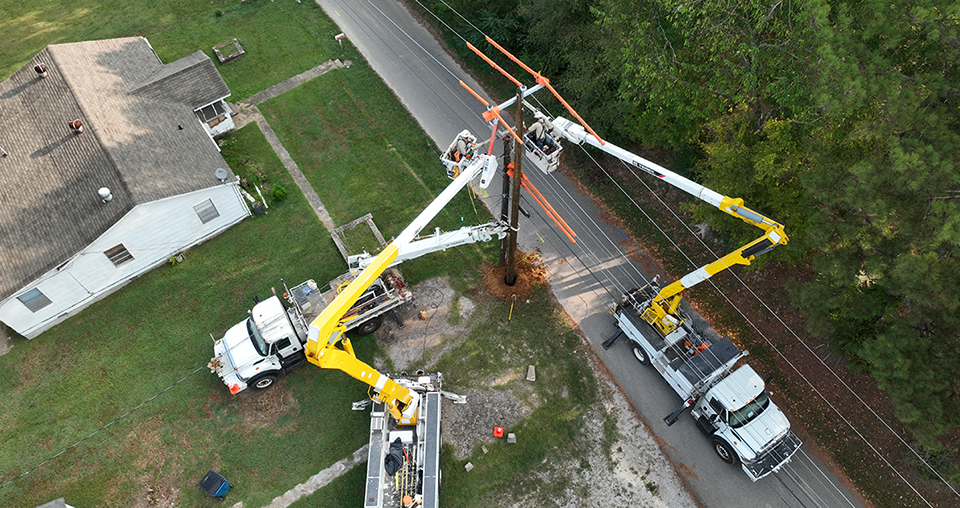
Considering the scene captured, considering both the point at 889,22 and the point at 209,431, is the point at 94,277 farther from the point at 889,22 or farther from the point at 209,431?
the point at 889,22

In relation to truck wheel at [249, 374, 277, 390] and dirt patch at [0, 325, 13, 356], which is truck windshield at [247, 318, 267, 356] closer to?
truck wheel at [249, 374, 277, 390]

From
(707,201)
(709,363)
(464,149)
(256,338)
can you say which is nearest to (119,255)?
(256,338)

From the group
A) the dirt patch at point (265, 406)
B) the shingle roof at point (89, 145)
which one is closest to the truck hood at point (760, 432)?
the dirt patch at point (265, 406)

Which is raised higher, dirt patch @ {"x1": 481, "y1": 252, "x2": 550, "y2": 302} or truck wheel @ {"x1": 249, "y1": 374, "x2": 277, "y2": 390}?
dirt patch @ {"x1": 481, "y1": 252, "x2": 550, "y2": 302}

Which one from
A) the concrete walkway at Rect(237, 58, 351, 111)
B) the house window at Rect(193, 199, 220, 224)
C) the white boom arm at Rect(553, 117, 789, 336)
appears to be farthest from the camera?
the concrete walkway at Rect(237, 58, 351, 111)

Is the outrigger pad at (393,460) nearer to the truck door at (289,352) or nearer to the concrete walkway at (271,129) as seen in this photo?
the truck door at (289,352)

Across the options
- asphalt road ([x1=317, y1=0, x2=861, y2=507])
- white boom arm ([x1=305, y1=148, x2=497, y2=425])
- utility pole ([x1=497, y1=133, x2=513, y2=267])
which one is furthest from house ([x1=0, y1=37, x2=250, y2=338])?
utility pole ([x1=497, y1=133, x2=513, y2=267])
